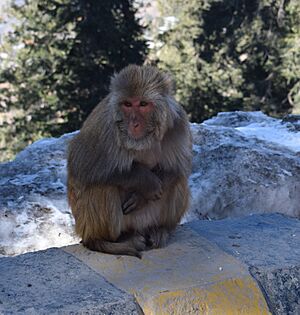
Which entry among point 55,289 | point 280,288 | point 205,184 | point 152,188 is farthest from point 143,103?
point 205,184

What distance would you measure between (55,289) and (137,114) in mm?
816

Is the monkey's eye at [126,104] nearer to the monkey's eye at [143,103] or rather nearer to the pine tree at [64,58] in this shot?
the monkey's eye at [143,103]

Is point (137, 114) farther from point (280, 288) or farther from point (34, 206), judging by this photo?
point (34, 206)

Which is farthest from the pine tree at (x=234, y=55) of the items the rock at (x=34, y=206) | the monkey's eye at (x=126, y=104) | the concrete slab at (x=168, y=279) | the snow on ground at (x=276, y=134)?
the monkey's eye at (x=126, y=104)

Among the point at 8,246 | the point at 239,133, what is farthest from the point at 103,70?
the point at 8,246

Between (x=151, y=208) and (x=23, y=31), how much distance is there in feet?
43.3

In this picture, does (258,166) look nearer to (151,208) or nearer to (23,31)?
(151,208)

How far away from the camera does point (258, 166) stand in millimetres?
4285

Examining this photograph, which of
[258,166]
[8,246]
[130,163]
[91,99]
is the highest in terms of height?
[130,163]

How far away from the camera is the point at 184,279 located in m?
2.53

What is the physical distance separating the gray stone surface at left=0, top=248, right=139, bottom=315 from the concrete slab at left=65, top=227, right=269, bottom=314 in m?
0.06

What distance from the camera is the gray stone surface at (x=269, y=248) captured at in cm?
262

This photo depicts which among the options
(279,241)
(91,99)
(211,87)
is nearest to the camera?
(279,241)

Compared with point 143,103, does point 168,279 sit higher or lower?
lower
